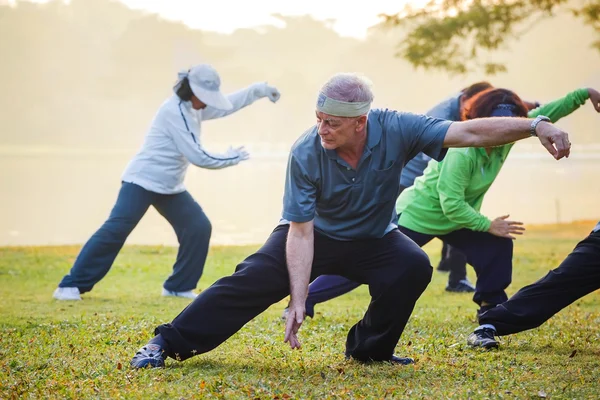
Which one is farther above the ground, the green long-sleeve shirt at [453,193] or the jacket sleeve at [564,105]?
the jacket sleeve at [564,105]

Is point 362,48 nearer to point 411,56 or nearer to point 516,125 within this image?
point 411,56

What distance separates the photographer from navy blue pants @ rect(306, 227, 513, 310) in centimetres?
748

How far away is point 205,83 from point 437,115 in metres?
2.40

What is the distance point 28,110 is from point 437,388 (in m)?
88.2

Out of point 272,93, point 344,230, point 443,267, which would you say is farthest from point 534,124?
point 443,267

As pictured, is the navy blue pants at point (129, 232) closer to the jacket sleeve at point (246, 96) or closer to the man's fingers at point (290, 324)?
the jacket sleeve at point (246, 96)

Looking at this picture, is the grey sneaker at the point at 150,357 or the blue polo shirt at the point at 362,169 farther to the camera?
the grey sneaker at the point at 150,357

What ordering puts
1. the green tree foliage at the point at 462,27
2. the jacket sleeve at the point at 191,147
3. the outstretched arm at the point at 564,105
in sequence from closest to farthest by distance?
the outstretched arm at the point at 564,105 → the jacket sleeve at the point at 191,147 → the green tree foliage at the point at 462,27

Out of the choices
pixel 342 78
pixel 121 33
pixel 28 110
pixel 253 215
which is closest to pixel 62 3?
pixel 121 33

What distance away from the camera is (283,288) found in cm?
583

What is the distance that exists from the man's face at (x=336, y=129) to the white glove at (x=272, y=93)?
15.3ft

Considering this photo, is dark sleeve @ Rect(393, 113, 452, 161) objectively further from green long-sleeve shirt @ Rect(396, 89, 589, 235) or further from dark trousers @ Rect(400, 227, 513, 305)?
dark trousers @ Rect(400, 227, 513, 305)

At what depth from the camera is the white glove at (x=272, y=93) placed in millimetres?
10242

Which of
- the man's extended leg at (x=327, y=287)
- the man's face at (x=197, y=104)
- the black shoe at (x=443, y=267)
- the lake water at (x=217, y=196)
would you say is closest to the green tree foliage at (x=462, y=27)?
the lake water at (x=217, y=196)
